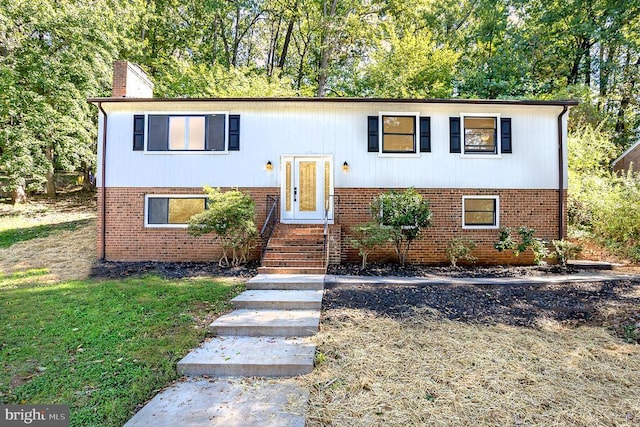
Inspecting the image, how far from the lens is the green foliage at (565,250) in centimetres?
894

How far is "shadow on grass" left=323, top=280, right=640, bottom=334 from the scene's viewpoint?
18.4 feet

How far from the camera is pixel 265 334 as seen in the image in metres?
4.81

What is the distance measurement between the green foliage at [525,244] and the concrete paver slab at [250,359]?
7055mm

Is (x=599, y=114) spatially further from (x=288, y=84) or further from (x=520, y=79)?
(x=288, y=84)

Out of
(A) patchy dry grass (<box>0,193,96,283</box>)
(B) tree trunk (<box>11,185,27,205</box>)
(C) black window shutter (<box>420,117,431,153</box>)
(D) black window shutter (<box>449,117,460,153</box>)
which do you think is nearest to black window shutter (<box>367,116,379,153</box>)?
(C) black window shutter (<box>420,117,431,153</box>)

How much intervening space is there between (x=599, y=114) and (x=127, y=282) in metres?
20.8

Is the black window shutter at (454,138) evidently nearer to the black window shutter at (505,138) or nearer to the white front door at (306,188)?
the black window shutter at (505,138)

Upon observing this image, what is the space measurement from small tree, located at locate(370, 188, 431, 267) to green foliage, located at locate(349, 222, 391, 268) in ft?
0.71

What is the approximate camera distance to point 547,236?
9953mm

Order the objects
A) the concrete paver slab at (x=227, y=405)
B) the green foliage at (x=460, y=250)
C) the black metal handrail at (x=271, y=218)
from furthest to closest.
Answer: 1. the black metal handrail at (x=271, y=218)
2. the green foliage at (x=460, y=250)
3. the concrete paver slab at (x=227, y=405)

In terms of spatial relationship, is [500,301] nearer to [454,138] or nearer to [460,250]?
[460,250]

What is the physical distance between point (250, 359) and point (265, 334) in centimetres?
87

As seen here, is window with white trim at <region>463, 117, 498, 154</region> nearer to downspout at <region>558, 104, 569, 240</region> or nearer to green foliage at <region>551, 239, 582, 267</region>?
downspout at <region>558, 104, 569, 240</region>

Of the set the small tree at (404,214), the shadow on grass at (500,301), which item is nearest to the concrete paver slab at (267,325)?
the shadow on grass at (500,301)
